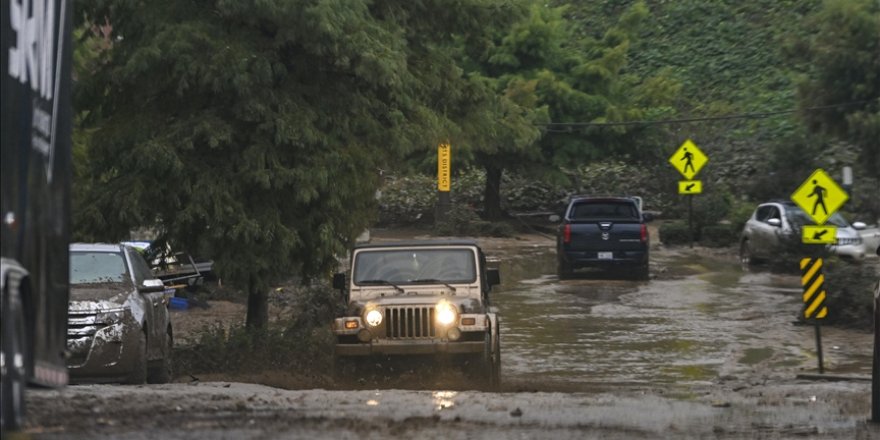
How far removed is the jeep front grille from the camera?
13.4 m

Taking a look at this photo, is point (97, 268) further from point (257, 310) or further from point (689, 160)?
point (689, 160)

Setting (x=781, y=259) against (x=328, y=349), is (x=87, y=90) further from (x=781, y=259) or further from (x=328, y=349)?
(x=781, y=259)

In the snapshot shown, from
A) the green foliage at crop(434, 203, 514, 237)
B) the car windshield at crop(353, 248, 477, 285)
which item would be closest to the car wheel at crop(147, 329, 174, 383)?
the car windshield at crop(353, 248, 477, 285)

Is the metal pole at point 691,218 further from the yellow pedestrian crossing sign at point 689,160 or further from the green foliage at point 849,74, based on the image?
the green foliage at point 849,74

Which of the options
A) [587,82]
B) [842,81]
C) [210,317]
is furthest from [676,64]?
[210,317]

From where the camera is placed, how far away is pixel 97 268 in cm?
1404

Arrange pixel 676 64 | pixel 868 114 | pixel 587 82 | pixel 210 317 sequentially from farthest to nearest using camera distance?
pixel 676 64
pixel 587 82
pixel 868 114
pixel 210 317

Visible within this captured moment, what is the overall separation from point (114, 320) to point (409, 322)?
2.91 m

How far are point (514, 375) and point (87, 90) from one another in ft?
20.6

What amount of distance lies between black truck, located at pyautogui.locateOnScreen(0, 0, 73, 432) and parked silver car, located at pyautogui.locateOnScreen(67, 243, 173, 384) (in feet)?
18.0

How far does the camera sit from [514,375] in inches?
642

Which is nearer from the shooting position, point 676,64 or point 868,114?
point 868,114

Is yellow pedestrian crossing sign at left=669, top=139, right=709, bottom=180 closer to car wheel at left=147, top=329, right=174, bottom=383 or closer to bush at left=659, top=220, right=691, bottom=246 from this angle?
bush at left=659, top=220, right=691, bottom=246

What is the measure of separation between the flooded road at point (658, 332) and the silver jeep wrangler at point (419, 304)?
48.6 inches
